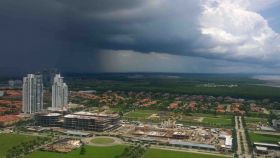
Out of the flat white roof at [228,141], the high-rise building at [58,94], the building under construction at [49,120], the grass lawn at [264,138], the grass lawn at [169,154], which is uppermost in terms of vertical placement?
the high-rise building at [58,94]

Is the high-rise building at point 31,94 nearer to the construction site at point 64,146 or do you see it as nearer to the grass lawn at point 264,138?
the construction site at point 64,146

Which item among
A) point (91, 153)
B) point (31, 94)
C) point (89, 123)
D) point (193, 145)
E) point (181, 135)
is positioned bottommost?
point (91, 153)

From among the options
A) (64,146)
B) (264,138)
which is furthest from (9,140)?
(264,138)

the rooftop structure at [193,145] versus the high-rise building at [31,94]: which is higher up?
the high-rise building at [31,94]

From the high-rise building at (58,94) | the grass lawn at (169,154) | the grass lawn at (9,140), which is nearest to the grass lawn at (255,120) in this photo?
the grass lawn at (169,154)

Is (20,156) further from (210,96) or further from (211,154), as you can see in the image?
(210,96)

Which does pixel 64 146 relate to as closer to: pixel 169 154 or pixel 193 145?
pixel 169 154
